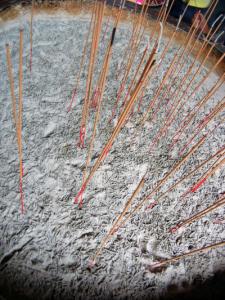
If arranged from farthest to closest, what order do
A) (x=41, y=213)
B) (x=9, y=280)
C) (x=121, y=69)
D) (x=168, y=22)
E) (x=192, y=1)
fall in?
(x=192, y=1) < (x=168, y=22) < (x=121, y=69) < (x=41, y=213) < (x=9, y=280)

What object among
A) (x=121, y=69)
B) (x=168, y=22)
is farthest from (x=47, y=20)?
(x=168, y=22)

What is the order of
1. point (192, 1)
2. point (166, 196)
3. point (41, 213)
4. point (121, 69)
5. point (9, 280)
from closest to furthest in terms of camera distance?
point (9, 280) → point (41, 213) → point (166, 196) → point (121, 69) → point (192, 1)

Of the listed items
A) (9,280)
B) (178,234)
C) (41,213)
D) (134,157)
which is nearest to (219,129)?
(134,157)

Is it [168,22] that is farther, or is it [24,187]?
[168,22]

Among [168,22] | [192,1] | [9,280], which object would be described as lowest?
[9,280]

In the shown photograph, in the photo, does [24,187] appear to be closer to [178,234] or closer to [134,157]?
[134,157]

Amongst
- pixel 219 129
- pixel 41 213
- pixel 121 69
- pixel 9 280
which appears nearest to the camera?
pixel 9 280

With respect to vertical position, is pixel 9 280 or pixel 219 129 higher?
pixel 219 129
